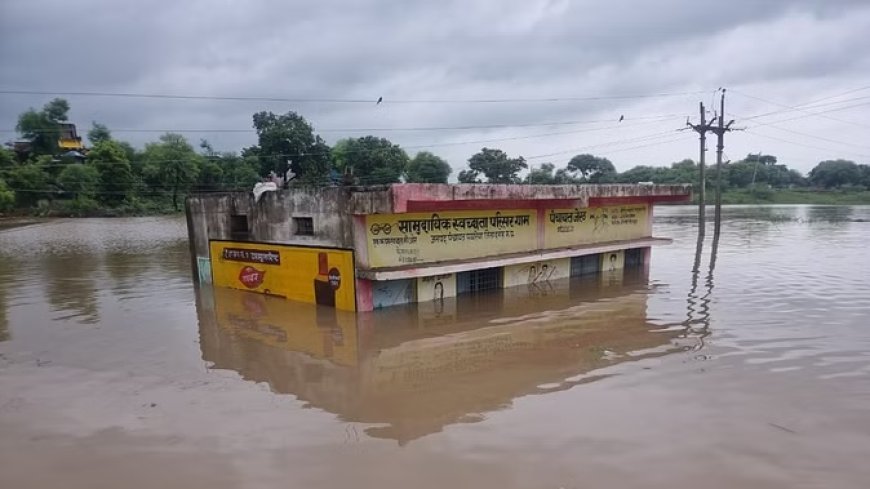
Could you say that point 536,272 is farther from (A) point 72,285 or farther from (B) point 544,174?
(B) point 544,174

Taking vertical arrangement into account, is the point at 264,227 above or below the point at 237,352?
above

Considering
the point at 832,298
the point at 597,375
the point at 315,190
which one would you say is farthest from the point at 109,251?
the point at 832,298

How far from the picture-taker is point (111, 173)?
2116 inches

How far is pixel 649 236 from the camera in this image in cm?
1736

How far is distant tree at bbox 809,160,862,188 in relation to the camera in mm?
82125

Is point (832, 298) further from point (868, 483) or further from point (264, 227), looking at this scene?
point (264, 227)

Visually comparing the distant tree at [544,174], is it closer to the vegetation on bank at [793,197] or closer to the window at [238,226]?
the vegetation on bank at [793,197]

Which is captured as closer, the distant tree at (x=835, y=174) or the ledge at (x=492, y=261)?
the ledge at (x=492, y=261)

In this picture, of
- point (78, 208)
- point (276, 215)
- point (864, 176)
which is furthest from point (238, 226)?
point (864, 176)

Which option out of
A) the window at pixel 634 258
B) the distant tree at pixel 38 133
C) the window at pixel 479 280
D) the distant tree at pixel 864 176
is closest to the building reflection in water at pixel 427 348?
the window at pixel 479 280

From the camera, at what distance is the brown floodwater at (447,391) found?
185 inches

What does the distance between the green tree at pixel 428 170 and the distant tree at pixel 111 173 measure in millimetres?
28179

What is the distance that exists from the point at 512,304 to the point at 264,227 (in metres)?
6.01

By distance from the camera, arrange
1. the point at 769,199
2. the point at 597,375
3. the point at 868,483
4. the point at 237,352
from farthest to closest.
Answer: the point at 769,199 → the point at 237,352 → the point at 597,375 → the point at 868,483
